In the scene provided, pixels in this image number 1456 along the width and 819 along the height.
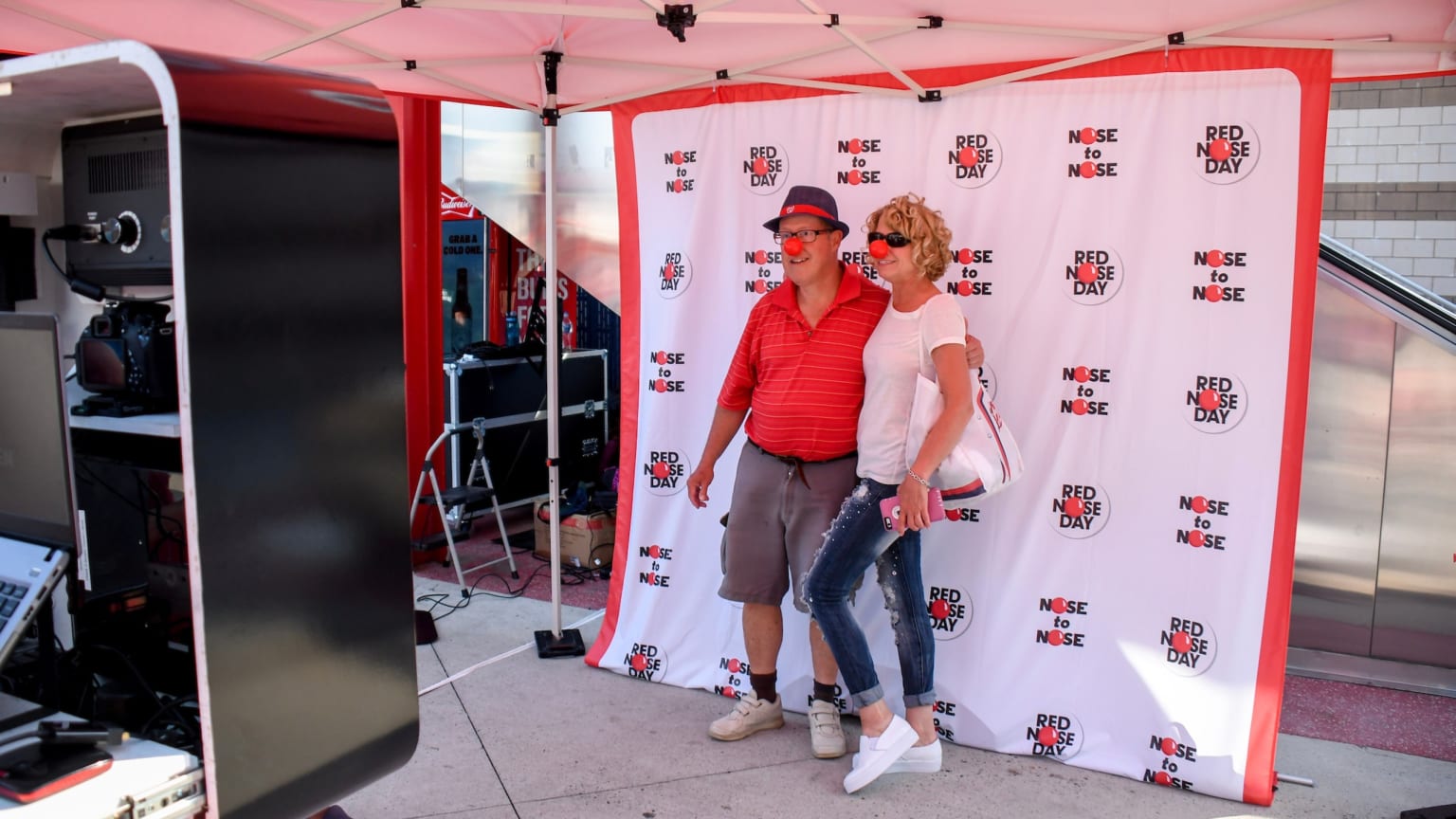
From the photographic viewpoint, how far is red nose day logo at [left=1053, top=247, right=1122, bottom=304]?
3.38m

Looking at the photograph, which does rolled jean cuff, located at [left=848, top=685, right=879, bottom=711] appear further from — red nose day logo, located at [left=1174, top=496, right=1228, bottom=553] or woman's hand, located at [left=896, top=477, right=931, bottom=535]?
red nose day logo, located at [left=1174, top=496, right=1228, bottom=553]

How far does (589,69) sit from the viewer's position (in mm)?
4168

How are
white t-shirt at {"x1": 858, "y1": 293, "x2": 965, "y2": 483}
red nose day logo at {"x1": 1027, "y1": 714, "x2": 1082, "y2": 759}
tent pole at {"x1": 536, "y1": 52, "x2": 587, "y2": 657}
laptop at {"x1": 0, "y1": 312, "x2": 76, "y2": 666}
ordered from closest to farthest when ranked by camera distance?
laptop at {"x1": 0, "y1": 312, "x2": 76, "y2": 666}, white t-shirt at {"x1": 858, "y1": 293, "x2": 965, "y2": 483}, red nose day logo at {"x1": 1027, "y1": 714, "x2": 1082, "y2": 759}, tent pole at {"x1": 536, "y1": 52, "x2": 587, "y2": 657}

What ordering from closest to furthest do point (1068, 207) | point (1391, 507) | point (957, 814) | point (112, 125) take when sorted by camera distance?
point (112, 125)
point (957, 814)
point (1068, 207)
point (1391, 507)

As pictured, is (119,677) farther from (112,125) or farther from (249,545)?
(112,125)

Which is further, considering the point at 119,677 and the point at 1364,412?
the point at 1364,412

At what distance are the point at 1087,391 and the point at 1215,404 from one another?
0.39 meters

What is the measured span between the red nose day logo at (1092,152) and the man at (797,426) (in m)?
0.74

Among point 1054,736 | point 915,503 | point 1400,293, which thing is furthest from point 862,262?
point 1400,293

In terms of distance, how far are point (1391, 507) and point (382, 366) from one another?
3920 mm

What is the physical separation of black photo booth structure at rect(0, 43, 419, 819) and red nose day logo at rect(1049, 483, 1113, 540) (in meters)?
2.30

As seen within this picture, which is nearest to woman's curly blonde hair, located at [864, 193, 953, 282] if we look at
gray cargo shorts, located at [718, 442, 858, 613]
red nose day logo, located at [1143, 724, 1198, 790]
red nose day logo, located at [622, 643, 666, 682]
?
gray cargo shorts, located at [718, 442, 858, 613]

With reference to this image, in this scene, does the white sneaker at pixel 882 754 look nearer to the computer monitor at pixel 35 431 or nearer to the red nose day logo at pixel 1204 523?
the red nose day logo at pixel 1204 523

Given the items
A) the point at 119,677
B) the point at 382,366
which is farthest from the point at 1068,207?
the point at 119,677
